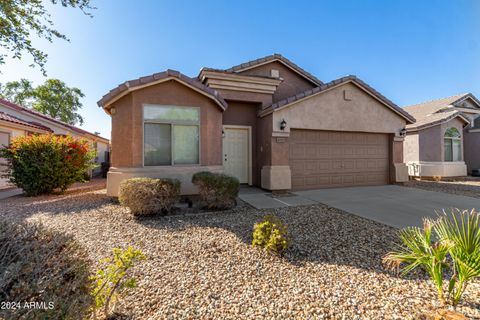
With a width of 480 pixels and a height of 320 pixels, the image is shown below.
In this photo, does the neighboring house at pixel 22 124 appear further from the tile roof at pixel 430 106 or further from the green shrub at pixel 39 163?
the tile roof at pixel 430 106

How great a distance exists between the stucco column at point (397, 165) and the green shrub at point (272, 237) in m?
9.52

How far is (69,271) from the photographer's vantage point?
177 cm

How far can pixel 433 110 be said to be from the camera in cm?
1683

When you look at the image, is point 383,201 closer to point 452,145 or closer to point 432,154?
point 432,154

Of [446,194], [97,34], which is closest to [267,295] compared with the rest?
[446,194]

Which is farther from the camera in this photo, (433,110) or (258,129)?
(433,110)

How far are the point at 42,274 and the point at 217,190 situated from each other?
4.62 m

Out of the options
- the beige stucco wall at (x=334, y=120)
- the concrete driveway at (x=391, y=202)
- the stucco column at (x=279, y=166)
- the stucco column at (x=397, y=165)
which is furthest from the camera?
the stucco column at (x=397, y=165)

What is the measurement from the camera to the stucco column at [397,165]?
10516mm

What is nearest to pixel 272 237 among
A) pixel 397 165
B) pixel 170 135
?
pixel 170 135

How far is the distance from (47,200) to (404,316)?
10.0 m

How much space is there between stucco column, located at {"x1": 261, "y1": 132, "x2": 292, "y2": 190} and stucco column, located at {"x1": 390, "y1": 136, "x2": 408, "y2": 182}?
5.73 meters

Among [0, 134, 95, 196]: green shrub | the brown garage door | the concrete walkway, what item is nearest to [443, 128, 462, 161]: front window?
the brown garage door

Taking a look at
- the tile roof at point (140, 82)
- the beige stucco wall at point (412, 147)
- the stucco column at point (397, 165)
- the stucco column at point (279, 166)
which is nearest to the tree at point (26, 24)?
the tile roof at point (140, 82)
